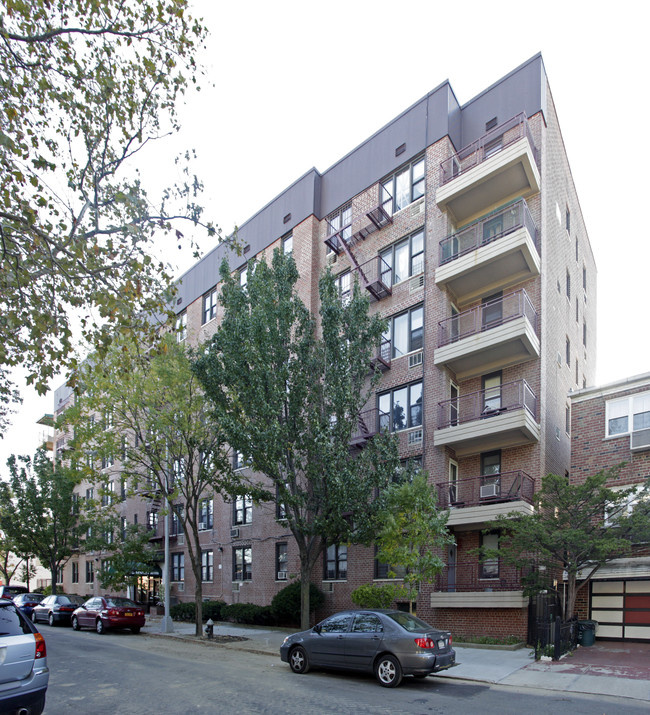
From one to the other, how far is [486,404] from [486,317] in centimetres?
297

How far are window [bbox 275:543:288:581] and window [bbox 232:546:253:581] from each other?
203 centimetres

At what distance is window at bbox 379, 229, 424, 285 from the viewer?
23.6 meters

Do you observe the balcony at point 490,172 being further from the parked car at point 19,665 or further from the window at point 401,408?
the parked car at point 19,665

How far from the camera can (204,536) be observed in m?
32.2

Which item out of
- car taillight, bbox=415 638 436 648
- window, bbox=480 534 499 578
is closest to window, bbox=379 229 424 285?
window, bbox=480 534 499 578

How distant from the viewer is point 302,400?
729 inches

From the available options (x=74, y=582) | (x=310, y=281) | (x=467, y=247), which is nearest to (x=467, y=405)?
(x=467, y=247)

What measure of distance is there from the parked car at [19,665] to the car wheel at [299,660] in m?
6.44

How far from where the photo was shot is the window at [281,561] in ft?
85.9

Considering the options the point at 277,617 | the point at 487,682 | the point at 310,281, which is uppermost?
the point at 310,281

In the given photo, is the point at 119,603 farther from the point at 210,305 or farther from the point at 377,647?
the point at 210,305

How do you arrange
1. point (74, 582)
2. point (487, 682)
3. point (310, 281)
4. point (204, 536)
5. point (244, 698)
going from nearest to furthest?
point (244, 698)
point (487, 682)
point (310, 281)
point (204, 536)
point (74, 582)

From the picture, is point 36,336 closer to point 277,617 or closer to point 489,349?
point 489,349

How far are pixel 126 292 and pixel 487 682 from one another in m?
9.99
